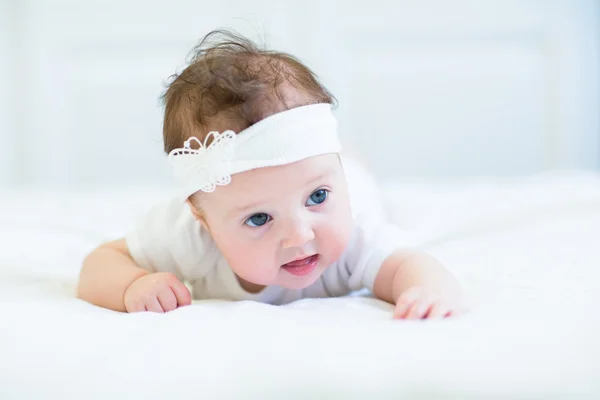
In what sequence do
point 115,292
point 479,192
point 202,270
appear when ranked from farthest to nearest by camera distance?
point 479,192 < point 202,270 < point 115,292

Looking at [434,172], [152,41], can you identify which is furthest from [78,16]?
Answer: [434,172]

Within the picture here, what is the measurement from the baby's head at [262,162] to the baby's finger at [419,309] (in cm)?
19

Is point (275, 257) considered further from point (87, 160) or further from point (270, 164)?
point (87, 160)

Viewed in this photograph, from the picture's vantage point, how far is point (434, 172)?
12.0 ft

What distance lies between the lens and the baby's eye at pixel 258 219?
3.69 feet

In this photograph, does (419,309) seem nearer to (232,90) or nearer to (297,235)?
(297,235)

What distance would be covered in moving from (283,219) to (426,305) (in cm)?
24

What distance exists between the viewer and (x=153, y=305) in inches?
45.9

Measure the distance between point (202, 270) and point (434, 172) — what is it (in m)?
2.45

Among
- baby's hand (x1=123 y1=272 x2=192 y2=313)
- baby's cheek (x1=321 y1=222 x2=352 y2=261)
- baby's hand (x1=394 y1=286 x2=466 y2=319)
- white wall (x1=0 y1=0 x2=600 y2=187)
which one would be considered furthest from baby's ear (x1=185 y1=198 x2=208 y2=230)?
white wall (x1=0 y1=0 x2=600 y2=187)

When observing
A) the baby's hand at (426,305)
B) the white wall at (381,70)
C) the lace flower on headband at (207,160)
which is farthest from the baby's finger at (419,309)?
the white wall at (381,70)

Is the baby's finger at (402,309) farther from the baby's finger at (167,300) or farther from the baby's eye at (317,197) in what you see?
the baby's finger at (167,300)

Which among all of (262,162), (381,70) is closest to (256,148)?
(262,162)

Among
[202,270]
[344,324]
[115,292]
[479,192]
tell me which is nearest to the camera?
[344,324]
